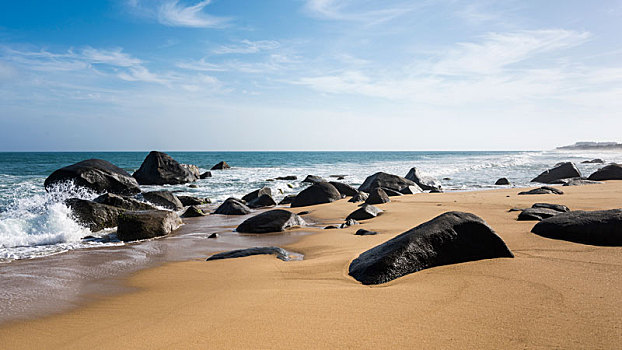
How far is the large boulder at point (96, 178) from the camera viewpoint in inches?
569

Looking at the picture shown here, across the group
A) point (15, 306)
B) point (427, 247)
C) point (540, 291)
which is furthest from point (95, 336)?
point (540, 291)

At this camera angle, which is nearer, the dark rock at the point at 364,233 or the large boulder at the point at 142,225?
the dark rock at the point at 364,233

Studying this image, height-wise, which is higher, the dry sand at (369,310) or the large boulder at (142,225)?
the dry sand at (369,310)

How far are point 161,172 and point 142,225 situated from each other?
52.2 feet

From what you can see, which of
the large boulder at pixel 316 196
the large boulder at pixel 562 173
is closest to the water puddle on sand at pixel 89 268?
the large boulder at pixel 316 196

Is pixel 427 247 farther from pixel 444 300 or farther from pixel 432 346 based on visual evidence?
pixel 432 346

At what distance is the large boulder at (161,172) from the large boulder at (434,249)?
20538 millimetres

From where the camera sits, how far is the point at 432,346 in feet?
6.26

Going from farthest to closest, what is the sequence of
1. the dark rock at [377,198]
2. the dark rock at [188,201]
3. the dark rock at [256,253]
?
the dark rock at [188,201], the dark rock at [377,198], the dark rock at [256,253]

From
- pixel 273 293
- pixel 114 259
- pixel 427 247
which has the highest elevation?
pixel 427 247

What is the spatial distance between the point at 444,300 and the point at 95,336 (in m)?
2.40

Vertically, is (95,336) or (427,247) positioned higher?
(427,247)

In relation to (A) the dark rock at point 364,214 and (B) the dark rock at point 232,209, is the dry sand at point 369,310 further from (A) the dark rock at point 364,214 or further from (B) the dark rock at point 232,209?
(B) the dark rock at point 232,209

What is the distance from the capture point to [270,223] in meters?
7.68
